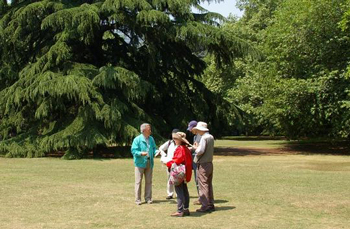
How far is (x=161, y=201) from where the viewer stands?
10242mm

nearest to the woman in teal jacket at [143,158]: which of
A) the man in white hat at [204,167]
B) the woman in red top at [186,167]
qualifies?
the woman in red top at [186,167]

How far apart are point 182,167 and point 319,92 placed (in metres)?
19.4

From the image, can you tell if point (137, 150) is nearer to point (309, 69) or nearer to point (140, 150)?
point (140, 150)

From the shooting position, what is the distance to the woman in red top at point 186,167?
8.53m

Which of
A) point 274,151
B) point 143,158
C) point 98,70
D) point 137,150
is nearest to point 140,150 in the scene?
point 137,150

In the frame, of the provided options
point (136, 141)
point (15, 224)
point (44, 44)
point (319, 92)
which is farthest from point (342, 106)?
point (15, 224)

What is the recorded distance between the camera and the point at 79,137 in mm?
21609

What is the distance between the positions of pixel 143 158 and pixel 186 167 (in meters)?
1.39

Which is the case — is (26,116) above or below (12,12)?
below

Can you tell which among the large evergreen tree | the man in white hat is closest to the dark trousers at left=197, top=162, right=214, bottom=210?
the man in white hat

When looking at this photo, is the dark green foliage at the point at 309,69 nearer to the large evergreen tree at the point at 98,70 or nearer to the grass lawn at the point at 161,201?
the large evergreen tree at the point at 98,70

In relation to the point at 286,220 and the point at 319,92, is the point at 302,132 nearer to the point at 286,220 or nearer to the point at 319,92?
the point at 319,92

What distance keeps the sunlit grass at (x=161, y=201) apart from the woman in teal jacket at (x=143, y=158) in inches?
12.6

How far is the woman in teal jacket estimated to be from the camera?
974 cm
